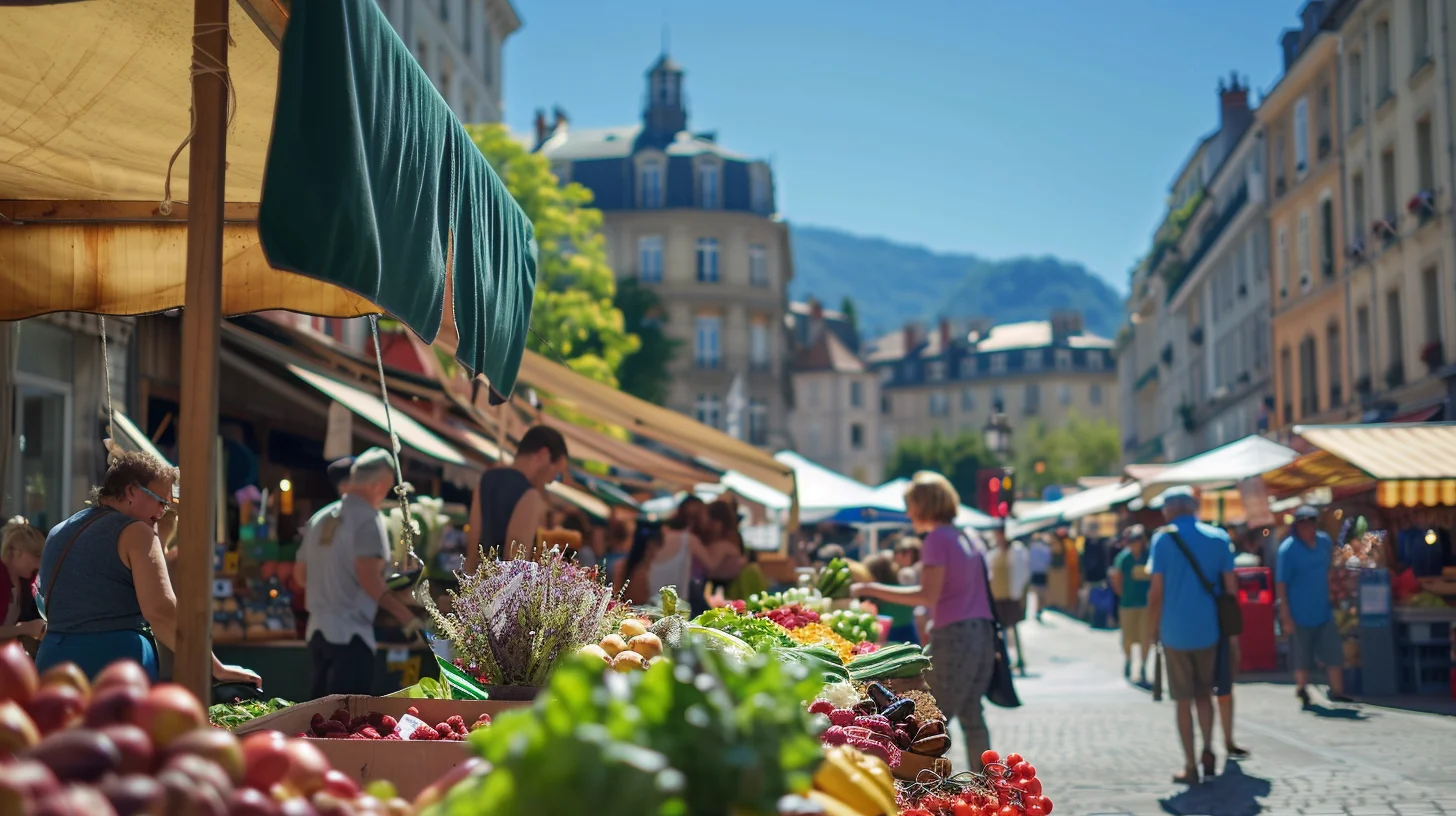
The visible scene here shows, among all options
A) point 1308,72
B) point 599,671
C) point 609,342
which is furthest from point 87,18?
point 1308,72

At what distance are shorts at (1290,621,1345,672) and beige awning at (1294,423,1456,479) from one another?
63.1 inches

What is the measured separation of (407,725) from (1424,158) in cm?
2785

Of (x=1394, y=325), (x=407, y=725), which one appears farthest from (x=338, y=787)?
(x=1394, y=325)

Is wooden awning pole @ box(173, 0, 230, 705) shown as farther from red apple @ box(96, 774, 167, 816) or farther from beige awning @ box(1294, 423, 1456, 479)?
beige awning @ box(1294, 423, 1456, 479)

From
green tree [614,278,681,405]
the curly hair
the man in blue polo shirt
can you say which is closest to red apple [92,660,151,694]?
the curly hair

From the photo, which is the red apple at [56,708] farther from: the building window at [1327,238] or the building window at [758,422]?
the building window at [758,422]

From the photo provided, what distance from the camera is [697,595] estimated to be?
37.5 ft

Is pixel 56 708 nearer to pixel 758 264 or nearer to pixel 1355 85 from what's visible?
pixel 1355 85

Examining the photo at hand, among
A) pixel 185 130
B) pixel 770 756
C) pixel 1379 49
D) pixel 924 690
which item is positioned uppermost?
pixel 1379 49

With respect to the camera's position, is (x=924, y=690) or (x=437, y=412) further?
(x=437, y=412)

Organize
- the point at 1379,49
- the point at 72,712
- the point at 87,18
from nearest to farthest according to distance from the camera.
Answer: the point at 72,712 < the point at 87,18 < the point at 1379,49

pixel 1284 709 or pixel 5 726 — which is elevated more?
pixel 5 726

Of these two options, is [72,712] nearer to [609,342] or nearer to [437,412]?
[437,412]

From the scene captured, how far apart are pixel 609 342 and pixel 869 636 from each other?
26.5 meters
